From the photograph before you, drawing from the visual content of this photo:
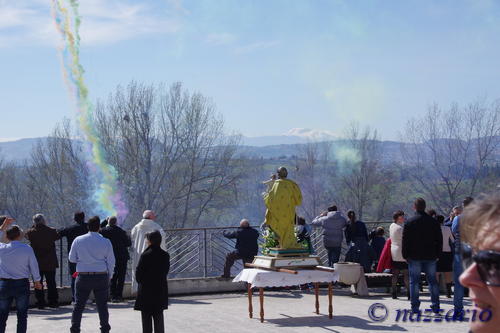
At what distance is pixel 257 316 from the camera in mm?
12867

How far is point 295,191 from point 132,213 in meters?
45.2

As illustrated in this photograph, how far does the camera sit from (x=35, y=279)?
970 cm

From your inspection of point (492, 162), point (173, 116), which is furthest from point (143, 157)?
point (492, 162)

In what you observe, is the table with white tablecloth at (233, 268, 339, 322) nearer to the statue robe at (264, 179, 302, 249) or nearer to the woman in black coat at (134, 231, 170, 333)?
the statue robe at (264, 179, 302, 249)

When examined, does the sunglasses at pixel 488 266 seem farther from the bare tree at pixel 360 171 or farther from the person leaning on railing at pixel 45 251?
the bare tree at pixel 360 171

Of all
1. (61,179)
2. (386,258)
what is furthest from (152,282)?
(61,179)

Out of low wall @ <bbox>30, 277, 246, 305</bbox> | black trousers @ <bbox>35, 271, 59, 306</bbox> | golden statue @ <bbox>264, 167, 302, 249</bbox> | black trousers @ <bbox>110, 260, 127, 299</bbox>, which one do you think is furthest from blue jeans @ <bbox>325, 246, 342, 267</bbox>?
black trousers @ <bbox>35, 271, 59, 306</bbox>

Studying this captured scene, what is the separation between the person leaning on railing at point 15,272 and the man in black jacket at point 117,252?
17.9 ft

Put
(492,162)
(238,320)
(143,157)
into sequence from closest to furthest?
(238,320), (143,157), (492,162)

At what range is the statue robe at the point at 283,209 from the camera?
12703mm

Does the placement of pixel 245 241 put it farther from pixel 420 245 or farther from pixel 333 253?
pixel 420 245

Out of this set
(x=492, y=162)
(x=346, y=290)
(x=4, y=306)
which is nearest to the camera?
(x=4, y=306)

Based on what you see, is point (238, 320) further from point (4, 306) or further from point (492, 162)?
point (492, 162)

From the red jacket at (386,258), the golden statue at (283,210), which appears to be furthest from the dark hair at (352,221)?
the golden statue at (283,210)
